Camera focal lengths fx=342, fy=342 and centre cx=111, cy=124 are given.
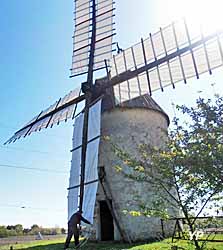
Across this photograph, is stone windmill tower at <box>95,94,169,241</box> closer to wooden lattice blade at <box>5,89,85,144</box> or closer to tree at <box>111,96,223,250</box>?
wooden lattice blade at <box>5,89,85,144</box>

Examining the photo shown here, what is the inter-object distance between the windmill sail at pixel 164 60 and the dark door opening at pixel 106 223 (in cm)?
487

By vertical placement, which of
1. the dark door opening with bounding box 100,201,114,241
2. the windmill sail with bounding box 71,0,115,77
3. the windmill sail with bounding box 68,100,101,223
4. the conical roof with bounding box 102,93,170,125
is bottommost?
the dark door opening with bounding box 100,201,114,241

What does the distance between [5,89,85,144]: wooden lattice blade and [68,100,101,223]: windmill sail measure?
3.04 feet

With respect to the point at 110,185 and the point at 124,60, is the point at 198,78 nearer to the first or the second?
the point at 124,60

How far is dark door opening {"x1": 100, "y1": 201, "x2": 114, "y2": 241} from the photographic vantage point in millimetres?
15227

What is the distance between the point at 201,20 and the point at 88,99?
5752 millimetres

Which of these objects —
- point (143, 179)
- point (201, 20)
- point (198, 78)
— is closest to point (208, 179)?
point (143, 179)

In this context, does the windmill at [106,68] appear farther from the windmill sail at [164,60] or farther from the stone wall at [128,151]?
the stone wall at [128,151]

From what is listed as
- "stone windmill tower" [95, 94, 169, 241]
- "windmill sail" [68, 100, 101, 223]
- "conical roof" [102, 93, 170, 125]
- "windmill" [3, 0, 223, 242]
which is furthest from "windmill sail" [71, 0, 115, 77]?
"windmill sail" [68, 100, 101, 223]

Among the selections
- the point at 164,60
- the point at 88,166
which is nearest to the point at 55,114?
the point at 88,166

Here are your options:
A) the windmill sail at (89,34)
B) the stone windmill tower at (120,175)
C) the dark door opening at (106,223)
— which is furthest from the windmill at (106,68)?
the dark door opening at (106,223)

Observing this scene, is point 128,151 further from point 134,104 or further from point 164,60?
point 164,60

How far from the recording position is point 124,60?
13.9 m

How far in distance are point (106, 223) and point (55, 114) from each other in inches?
226
